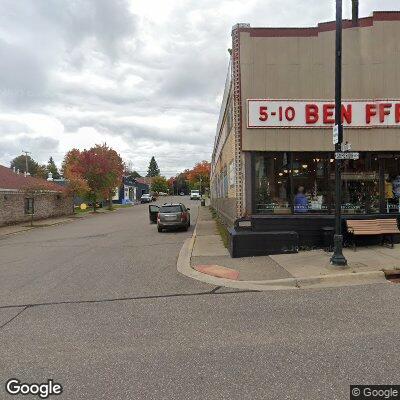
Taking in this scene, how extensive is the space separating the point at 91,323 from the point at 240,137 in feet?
26.6

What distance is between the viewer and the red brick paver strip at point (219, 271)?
886cm

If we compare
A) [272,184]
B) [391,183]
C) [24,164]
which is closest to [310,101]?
[272,184]

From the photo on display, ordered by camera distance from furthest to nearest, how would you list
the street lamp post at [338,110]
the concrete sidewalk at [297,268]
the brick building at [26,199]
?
1. the brick building at [26,199]
2. the street lamp post at [338,110]
3. the concrete sidewalk at [297,268]

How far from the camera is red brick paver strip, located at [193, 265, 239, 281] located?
886 centimetres

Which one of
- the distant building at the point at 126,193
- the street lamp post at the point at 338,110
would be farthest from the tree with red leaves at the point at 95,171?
the street lamp post at the point at 338,110

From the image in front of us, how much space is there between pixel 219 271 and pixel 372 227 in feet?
16.7

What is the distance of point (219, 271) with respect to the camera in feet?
30.9

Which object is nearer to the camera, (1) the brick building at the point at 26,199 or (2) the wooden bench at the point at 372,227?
(2) the wooden bench at the point at 372,227

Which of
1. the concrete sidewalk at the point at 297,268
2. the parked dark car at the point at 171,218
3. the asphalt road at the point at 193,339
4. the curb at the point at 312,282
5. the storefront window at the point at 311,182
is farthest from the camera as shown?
the parked dark car at the point at 171,218

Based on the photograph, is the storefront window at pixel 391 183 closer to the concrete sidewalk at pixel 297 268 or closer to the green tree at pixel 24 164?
the concrete sidewalk at pixel 297 268

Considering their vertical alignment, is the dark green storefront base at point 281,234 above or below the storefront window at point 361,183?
below

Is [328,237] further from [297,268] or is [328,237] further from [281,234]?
[297,268]

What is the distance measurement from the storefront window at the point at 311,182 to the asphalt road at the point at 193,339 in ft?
16.2

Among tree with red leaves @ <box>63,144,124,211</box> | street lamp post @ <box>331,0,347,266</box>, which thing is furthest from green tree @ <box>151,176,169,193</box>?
street lamp post @ <box>331,0,347,266</box>
